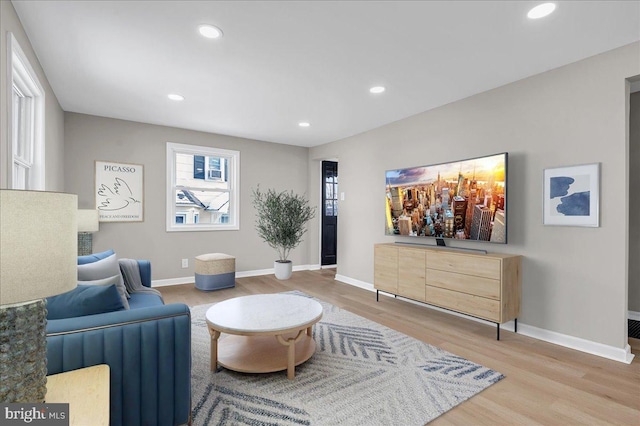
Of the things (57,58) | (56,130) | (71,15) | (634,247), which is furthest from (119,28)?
(634,247)

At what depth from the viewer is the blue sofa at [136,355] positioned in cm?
139

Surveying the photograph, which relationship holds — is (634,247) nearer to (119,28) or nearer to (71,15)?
(119,28)

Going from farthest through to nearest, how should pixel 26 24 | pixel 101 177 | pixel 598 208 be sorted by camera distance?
pixel 101 177, pixel 598 208, pixel 26 24

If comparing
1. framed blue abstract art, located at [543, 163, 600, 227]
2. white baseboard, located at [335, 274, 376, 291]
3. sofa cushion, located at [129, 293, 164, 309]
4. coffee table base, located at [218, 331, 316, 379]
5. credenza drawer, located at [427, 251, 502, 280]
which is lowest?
white baseboard, located at [335, 274, 376, 291]

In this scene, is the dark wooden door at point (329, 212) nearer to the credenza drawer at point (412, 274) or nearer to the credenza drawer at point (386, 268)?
the credenza drawer at point (386, 268)

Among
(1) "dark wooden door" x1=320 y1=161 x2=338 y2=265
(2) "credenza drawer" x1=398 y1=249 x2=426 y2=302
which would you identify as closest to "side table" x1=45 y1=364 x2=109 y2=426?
(2) "credenza drawer" x1=398 y1=249 x2=426 y2=302

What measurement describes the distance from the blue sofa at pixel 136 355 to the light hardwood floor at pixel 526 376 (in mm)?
1475

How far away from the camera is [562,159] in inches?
113

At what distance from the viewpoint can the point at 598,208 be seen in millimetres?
2623

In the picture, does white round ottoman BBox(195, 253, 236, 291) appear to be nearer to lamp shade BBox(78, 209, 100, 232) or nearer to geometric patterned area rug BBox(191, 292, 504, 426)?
lamp shade BBox(78, 209, 100, 232)

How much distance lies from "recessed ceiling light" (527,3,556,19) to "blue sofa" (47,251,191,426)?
2794 mm

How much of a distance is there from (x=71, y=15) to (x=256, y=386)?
2.82 metres

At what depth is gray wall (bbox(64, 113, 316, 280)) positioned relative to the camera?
4.46m

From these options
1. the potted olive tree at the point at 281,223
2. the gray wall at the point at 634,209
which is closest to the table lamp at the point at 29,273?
the potted olive tree at the point at 281,223
